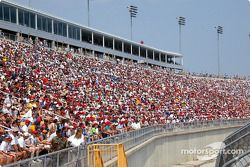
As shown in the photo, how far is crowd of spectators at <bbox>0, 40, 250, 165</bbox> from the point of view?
41.5ft

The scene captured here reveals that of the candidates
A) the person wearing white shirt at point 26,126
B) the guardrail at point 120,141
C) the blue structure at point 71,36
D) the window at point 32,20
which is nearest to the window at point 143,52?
the blue structure at point 71,36

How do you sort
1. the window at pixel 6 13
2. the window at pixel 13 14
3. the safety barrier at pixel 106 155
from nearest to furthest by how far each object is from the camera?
the safety barrier at pixel 106 155 < the window at pixel 6 13 < the window at pixel 13 14

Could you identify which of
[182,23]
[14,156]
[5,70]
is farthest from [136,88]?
[182,23]

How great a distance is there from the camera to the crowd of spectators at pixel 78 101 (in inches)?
498

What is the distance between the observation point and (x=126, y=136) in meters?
18.2

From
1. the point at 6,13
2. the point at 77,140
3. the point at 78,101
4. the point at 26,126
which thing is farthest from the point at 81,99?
the point at 6,13

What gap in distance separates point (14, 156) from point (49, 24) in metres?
35.3

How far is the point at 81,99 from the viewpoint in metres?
24.6

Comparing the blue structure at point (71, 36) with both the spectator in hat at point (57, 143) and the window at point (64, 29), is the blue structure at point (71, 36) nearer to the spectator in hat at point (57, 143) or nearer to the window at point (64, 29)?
the window at point (64, 29)

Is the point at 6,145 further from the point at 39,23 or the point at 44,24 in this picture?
the point at 44,24

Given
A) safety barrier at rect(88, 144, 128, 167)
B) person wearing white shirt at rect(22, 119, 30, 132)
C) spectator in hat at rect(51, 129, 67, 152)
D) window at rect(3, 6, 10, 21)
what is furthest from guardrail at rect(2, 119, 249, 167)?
window at rect(3, 6, 10, 21)

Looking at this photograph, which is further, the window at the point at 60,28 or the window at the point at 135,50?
the window at the point at 135,50

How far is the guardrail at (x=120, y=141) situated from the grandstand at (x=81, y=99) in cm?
2

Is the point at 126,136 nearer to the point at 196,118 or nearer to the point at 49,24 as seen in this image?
the point at 196,118
